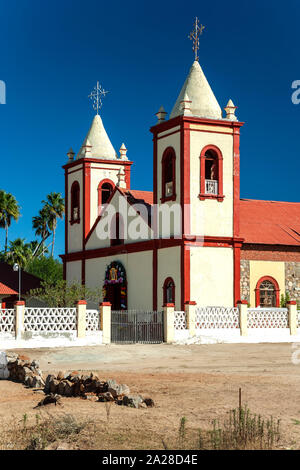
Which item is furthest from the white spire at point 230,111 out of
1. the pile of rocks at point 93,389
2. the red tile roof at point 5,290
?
the pile of rocks at point 93,389

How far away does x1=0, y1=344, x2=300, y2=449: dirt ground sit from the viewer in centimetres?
1019

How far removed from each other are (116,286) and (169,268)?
567 cm

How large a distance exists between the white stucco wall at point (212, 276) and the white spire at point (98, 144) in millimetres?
11887

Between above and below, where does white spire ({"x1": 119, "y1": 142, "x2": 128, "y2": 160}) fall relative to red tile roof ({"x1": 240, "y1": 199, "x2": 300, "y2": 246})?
above

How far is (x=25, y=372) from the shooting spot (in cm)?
1573

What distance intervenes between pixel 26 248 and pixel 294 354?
130 ft

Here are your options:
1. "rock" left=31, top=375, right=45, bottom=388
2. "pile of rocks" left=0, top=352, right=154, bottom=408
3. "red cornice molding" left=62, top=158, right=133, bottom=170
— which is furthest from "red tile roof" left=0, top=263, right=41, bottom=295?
"rock" left=31, top=375, right=45, bottom=388

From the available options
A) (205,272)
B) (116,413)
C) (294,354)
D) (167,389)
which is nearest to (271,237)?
(205,272)

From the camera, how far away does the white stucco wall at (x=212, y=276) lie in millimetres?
29297

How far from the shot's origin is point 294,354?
73.0ft

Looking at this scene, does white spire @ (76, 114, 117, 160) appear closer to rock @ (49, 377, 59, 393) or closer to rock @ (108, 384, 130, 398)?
rock @ (49, 377, 59, 393)

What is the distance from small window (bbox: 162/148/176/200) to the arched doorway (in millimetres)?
4831
